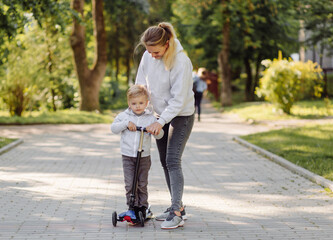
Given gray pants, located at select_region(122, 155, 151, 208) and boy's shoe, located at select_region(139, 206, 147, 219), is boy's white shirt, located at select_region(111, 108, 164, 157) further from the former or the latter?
boy's shoe, located at select_region(139, 206, 147, 219)

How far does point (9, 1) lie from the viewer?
12047 millimetres

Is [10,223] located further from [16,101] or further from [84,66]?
[84,66]

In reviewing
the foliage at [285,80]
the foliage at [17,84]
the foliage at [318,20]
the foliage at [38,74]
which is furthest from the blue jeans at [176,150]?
the foliage at [17,84]

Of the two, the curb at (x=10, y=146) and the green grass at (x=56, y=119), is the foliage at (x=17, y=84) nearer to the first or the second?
the green grass at (x=56, y=119)

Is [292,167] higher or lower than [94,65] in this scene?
lower

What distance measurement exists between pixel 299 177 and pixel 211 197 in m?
2.05

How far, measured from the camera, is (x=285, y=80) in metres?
18.8

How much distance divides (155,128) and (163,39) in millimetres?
842

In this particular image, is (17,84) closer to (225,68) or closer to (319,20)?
(319,20)

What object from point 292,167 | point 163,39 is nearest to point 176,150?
point 163,39

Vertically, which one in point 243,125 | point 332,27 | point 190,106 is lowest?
point 243,125

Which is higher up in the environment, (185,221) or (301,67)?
(301,67)

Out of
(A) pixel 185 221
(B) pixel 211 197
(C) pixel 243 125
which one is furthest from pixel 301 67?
(A) pixel 185 221

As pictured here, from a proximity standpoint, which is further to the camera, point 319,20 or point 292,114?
point 319,20
